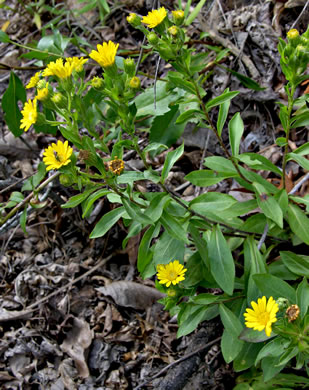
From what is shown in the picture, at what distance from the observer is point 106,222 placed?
217 centimetres

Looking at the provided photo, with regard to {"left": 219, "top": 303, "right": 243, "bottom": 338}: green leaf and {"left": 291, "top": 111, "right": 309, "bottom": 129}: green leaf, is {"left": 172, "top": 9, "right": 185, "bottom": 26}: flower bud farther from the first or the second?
{"left": 219, "top": 303, "right": 243, "bottom": 338}: green leaf

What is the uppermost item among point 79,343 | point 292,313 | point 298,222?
point 292,313

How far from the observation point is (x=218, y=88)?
371 cm

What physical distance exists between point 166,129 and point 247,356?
1694 millimetres

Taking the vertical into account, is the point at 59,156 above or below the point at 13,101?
above

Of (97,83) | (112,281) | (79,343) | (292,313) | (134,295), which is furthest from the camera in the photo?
(112,281)

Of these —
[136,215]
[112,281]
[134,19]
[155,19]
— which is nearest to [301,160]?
[136,215]

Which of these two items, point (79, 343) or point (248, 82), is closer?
point (79, 343)

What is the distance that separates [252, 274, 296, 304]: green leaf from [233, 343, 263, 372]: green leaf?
1.27ft

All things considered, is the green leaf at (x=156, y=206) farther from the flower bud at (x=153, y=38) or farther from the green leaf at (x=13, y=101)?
the green leaf at (x=13, y=101)

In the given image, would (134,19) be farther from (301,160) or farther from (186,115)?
(301,160)

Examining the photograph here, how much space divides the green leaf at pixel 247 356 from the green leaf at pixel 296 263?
1.51ft

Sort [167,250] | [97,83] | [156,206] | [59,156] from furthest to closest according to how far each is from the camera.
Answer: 1. [167,250]
2. [156,206]
3. [97,83]
4. [59,156]

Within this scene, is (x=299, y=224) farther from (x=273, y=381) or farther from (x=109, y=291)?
(x=109, y=291)
